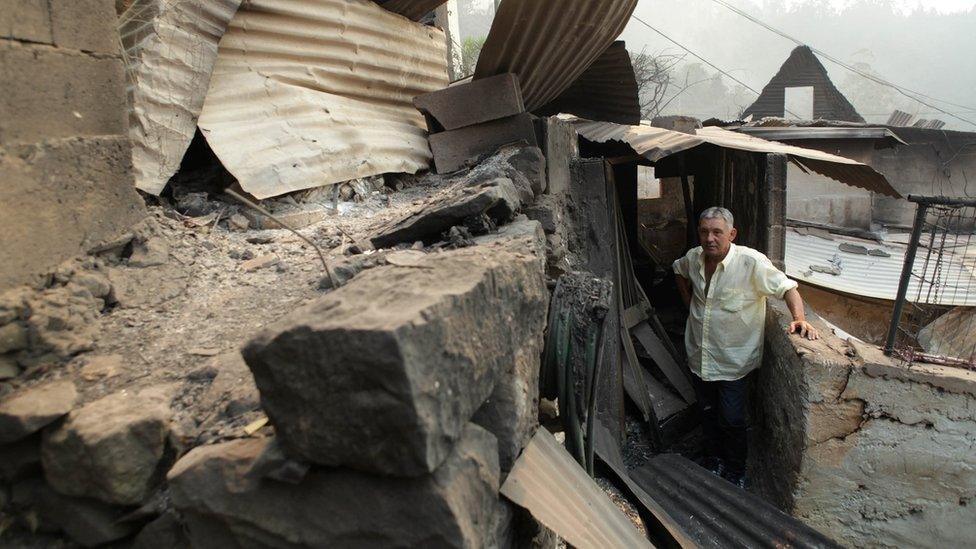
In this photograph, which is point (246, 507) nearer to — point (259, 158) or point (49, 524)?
point (49, 524)

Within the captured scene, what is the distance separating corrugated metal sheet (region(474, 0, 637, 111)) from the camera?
3301 millimetres

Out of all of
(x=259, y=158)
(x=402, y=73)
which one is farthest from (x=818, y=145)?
(x=259, y=158)

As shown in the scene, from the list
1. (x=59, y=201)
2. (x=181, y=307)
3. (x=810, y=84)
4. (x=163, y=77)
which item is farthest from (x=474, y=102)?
(x=810, y=84)

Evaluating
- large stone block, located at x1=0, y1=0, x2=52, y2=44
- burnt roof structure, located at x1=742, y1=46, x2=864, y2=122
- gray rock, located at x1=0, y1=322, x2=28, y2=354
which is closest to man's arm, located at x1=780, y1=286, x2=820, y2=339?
gray rock, located at x1=0, y1=322, x2=28, y2=354

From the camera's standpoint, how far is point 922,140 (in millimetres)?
12547

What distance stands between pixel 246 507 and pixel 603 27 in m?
3.57

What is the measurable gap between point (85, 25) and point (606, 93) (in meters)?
4.86

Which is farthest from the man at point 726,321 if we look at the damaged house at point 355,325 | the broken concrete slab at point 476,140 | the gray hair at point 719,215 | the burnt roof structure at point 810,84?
the burnt roof structure at point 810,84

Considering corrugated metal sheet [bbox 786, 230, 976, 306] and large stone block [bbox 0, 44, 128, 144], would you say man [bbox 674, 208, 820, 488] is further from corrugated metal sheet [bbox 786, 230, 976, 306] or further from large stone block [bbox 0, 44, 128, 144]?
corrugated metal sheet [bbox 786, 230, 976, 306]

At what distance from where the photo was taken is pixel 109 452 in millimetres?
1338

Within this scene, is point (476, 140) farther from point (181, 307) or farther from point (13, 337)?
point (13, 337)

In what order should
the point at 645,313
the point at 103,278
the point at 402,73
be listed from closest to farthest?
the point at 103,278 → the point at 402,73 → the point at 645,313

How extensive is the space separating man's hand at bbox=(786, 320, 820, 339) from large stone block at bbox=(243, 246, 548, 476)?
3816mm

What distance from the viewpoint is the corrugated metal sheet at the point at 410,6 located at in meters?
4.02
